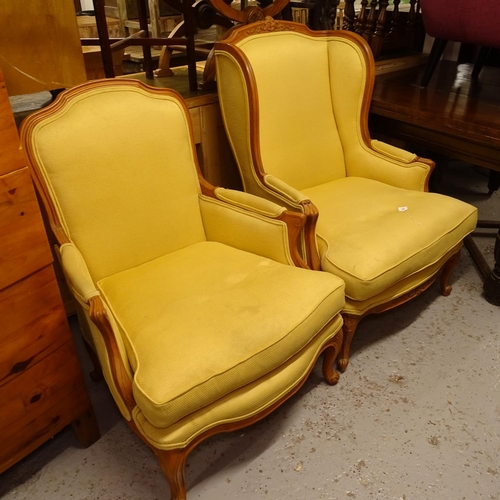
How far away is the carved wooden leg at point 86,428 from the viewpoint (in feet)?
4.60

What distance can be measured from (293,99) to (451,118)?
0.66 meters

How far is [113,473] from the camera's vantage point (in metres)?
1.37

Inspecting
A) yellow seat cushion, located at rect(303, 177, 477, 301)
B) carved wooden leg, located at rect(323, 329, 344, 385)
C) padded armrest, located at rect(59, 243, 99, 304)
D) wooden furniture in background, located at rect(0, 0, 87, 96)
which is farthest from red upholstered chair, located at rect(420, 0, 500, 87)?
padded armrest, located at rect(59, 243, 99, 304)

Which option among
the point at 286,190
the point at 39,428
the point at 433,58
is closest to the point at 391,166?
the point at 286,190

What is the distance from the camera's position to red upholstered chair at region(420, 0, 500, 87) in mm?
1887

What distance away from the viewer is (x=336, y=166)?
207 cm

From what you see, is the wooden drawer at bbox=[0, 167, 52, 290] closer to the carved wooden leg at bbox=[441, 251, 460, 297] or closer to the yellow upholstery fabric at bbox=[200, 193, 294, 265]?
the yellow upholstery fabric at bbox=[200, 193, 294, 265]

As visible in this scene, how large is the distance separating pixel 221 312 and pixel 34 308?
460 mm

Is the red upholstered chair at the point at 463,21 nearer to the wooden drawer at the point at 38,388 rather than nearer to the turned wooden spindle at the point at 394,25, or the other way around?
the turned wooden spindle at the point at 394,25

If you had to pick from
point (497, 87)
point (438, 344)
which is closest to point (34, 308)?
point (438, 344)

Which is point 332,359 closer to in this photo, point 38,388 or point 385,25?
point 38,388

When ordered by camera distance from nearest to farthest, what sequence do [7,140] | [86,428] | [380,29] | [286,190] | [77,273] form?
1. [7,140]
2. [77,273]
3. [86,428]
4. [286,190]
5. [380,29]

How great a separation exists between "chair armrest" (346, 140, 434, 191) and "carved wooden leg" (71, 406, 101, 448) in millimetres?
1432

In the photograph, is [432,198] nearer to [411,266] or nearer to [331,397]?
[411,266]
